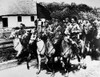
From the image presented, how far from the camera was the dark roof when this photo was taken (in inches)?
547

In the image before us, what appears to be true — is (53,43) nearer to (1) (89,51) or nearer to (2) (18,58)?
(2) (18,58)

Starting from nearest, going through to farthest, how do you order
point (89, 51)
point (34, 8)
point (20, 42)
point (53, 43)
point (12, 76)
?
1. point (12, 76)
2. point (53, 43)
3. point (20, 42)
4. point (89, 51)
5. point (34, 8)

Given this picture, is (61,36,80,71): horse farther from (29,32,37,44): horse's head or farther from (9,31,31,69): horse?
(9,31,31,69): horse

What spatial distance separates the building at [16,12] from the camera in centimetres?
1442

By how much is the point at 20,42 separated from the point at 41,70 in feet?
3.90

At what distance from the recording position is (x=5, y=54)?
16.9 feet

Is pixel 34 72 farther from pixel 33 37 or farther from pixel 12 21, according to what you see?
pixel 12 21

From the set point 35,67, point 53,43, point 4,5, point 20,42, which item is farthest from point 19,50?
point 4,5

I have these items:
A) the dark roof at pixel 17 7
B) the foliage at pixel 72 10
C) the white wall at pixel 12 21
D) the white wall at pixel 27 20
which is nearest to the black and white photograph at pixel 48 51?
the foliage at pixel 72 10

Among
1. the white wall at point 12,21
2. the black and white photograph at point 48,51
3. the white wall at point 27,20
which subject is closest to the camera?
the black and white photograph at point 48,51

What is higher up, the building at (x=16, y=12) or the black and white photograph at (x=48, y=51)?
the building at (x=16, y=12)

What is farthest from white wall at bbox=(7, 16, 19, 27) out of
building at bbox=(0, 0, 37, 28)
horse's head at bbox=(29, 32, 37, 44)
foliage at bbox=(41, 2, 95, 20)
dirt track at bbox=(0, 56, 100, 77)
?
horse's head at bbox=(29, 32, 37, 44)

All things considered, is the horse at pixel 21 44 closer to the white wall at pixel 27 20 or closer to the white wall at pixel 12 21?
the white wall at pixel 12 21

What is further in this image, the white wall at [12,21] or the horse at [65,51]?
the white wall at [12,21]
